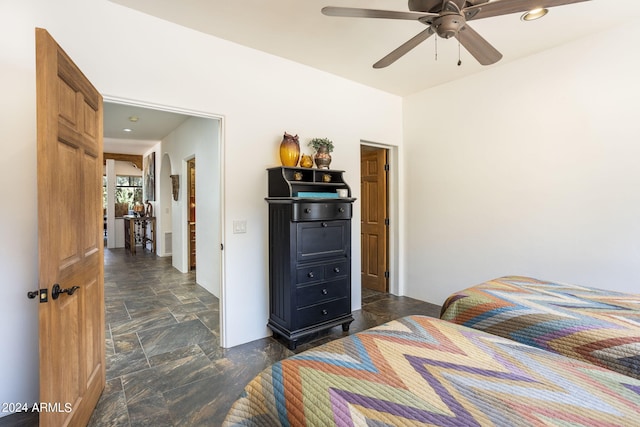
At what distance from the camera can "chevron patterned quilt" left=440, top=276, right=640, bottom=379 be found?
1.32m

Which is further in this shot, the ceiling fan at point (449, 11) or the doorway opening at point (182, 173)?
the doorway opening at point (182, 173)

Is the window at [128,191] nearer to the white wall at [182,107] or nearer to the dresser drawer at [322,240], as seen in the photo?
the white wall at [182,107]

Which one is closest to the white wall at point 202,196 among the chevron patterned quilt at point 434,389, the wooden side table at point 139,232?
Answer: the wooden side table at point 139,232

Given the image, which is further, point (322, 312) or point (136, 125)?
point (136, 125)

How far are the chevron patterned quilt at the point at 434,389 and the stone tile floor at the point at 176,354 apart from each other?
1.22 m

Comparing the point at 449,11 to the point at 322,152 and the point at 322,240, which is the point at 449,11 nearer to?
the point at 322,152

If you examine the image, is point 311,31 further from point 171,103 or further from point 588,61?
point 588,61

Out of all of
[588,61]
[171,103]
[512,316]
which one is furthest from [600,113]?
[171,103]

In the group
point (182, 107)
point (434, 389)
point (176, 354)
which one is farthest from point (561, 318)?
point (182, 107)

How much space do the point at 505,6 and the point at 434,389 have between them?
1.83 m

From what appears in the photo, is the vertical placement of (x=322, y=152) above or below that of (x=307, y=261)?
above

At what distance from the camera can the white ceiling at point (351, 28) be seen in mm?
2297

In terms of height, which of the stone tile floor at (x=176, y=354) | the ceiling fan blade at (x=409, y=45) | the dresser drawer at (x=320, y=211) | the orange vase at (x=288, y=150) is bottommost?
the stone tile floor at (x=176, y=354)

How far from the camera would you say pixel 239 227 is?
291cm
